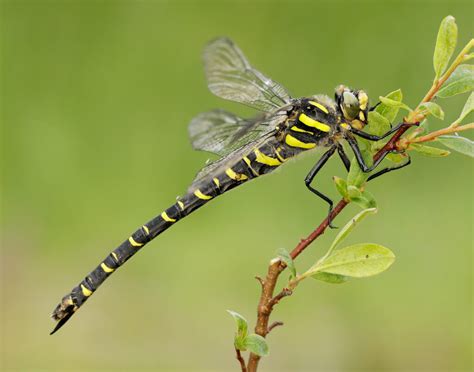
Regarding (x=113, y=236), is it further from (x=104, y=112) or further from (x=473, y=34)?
(x=473, y=34)

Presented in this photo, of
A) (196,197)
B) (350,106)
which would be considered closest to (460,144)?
(350,106)

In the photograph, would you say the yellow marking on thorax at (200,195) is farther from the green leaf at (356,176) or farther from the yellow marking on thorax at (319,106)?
the green leaf at (356,176)

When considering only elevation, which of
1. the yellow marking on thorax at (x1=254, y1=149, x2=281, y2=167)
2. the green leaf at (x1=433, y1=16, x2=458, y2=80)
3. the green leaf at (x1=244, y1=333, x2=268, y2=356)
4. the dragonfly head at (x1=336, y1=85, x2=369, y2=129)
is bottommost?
the green leaf at (x1=244, y1=333, x2=268, y2=356)

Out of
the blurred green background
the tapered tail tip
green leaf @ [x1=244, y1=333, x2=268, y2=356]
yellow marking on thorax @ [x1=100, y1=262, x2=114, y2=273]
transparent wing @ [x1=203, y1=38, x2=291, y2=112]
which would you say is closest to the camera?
green leaf @ [x1=244, y1=333, x2=268, y2=356]

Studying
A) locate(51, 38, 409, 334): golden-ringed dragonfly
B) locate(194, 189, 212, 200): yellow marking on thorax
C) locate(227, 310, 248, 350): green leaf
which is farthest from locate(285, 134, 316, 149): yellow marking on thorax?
locate(227, 310, 248, 350): green leaf

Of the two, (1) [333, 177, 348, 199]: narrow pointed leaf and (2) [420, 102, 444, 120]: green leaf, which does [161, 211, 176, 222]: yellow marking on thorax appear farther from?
(2) [420, 102, 444, 120]: green leaf

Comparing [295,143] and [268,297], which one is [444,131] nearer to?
[268,297]

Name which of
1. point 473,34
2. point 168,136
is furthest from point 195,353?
point 473,34
